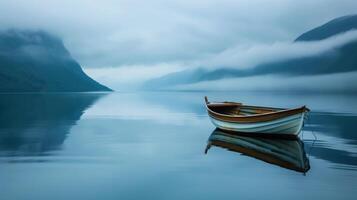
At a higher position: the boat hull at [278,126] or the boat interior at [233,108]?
the boat interior at [233,108]

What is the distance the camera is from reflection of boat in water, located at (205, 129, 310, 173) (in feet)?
69.8

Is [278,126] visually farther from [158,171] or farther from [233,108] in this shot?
[158,171]

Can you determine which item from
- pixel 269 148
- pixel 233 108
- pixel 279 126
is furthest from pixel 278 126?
pixel 233 108

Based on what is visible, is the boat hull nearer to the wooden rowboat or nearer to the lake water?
the wooden rowboat

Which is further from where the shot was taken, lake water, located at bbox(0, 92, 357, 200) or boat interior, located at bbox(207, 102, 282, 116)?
boat interior, located at bbox(207, 102, 282, 116)

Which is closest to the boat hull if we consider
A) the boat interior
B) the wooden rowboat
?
the wooden rowboat

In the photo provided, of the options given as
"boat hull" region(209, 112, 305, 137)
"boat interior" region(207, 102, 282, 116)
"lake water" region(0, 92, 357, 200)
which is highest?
"boat interior" region(207, 102, 282, 116)

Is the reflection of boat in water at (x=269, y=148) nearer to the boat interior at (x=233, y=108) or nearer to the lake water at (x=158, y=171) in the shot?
the lake water at (x=158, y=171)

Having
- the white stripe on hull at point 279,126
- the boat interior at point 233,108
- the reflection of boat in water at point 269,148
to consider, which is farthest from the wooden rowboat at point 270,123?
the boat interior at point 233,108

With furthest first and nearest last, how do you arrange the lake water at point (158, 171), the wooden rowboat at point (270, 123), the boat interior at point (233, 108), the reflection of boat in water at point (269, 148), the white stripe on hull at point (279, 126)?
1. the boat interior at point (233, 108)
2. the white stripe on hull at point (279, 126)
3. the wooden rowboat at point (270, 123)
4. the reflection of boat in water at point (269, 148)
5. the lake water at point (158, 171)

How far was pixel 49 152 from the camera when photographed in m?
24.3

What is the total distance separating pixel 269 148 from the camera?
26.1 metres

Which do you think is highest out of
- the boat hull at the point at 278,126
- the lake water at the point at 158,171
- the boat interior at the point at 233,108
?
the boat interior at the point at 233,108

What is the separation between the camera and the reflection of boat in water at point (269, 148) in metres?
21.3
